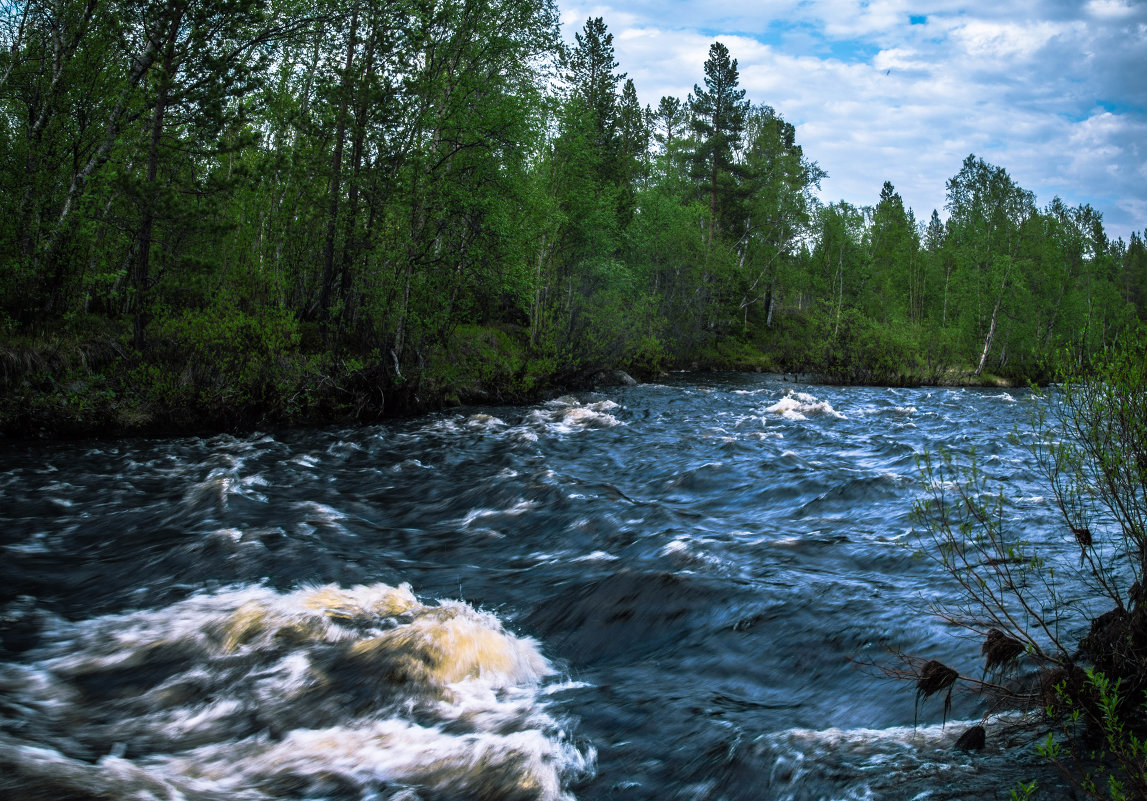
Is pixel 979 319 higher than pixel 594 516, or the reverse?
pixel 979 319

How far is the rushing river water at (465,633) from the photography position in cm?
387

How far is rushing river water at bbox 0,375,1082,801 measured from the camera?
12.7ft

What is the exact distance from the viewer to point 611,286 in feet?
105

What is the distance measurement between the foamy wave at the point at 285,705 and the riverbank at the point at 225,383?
7.93 meters

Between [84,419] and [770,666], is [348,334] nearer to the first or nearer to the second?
[84,419]

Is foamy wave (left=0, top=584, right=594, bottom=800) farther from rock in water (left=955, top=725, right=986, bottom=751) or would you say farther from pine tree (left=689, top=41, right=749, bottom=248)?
pine tree (left=689, top=41, right=749, bottom=248)

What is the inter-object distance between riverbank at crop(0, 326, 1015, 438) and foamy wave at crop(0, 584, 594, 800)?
7.93 metres

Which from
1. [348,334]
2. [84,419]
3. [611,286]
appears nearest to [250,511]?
[84,419]

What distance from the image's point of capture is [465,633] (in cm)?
546

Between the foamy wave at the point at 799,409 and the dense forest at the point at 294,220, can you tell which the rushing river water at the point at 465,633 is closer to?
the dense forest at the point at 294,220

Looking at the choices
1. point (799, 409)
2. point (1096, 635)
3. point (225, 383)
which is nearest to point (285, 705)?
point (1096, 635)

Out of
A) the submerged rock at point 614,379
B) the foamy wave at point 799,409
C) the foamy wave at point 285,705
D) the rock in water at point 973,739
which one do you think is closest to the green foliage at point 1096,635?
the rock in water at point 973,739

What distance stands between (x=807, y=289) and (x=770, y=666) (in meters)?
51.2

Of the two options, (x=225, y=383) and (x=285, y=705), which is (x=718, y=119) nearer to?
(x=225, y=383)
